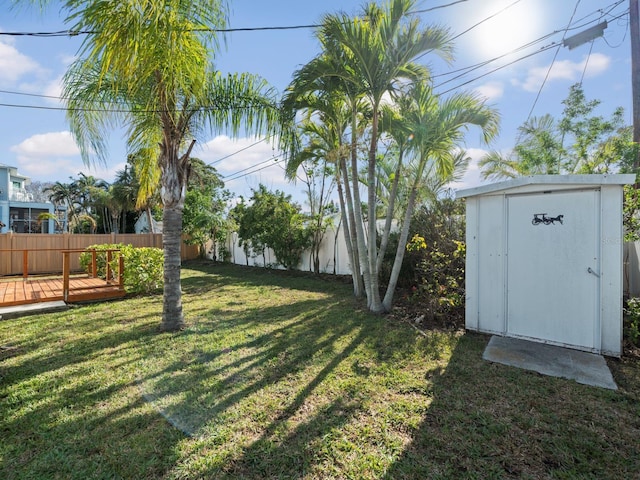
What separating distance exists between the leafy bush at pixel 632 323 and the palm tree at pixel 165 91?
5467 mm

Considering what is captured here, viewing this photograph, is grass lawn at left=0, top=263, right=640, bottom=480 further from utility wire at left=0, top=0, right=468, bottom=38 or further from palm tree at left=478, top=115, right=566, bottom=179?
palm tree at left=478, top=115, right=566, bottom=179

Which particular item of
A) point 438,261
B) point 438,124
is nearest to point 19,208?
point 438,261

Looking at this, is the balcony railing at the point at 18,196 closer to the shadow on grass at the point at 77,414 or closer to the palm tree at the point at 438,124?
the shadow on grass at the point at 77,414

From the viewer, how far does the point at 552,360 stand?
357 cm

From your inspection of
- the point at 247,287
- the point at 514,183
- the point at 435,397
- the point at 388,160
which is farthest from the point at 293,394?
the point at 247,287

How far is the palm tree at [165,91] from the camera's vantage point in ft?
9.02

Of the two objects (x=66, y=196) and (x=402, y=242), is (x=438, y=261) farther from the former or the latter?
(x=66, y=196)

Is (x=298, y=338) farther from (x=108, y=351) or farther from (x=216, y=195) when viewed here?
(x=216, y=195)

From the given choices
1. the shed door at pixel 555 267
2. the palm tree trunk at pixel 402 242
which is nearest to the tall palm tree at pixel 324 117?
the palm tree trunk at pixel 402 242

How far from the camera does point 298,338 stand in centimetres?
441

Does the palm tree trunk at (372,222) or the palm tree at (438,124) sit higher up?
the palm tree at (438,124)

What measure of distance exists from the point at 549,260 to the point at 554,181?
1.02m

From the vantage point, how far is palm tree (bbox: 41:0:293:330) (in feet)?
9.02

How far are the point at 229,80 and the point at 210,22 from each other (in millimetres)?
1350
